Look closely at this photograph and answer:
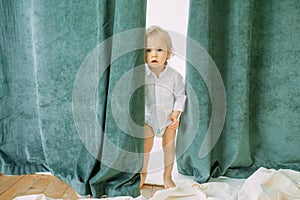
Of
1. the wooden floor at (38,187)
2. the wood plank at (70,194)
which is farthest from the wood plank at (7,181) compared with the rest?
the wood plank at (70,194)

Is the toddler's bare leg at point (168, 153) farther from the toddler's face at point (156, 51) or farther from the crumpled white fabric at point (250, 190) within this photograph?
the crumpled white fabric at point (250, 190)

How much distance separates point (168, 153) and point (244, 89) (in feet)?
1.64

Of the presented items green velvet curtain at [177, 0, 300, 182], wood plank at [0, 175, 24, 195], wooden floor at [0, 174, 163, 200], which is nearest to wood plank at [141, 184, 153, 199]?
wooden floor at [0, 174, 163, 200]

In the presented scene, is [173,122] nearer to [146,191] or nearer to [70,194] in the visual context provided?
[146,191]

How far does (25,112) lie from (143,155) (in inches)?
27.7

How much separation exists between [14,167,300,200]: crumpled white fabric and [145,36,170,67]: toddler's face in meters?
0.69

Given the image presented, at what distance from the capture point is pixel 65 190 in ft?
5.51

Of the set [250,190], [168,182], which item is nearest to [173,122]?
[168,182]

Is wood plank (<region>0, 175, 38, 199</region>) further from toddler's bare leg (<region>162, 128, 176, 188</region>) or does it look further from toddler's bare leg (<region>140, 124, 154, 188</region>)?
toddler's bare leg (<region>162, 128, 176, 188</region>)

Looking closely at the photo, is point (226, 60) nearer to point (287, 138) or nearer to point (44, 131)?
point (287, 138)

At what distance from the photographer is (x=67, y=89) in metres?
1.72

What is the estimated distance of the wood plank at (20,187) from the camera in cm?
160

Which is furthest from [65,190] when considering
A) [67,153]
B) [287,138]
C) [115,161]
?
[287,138]

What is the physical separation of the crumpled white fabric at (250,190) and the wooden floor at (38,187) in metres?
0.56
